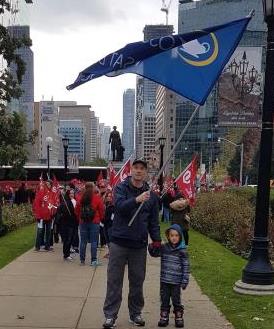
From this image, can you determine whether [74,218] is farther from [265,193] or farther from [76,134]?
[76,134]

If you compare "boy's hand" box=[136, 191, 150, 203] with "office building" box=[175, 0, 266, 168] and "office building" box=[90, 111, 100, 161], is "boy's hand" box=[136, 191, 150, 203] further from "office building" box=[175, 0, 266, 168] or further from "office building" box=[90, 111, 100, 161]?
"office building" box=[90, 111, 100, 161]

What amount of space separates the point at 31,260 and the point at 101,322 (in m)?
6.09


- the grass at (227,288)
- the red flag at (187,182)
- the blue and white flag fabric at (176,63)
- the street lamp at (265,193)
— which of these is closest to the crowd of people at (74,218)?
the grass at (227,288)

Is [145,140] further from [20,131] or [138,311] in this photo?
[138,311]

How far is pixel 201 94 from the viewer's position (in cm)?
752

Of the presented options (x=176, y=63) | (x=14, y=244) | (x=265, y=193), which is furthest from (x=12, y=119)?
(x=176, y=63)

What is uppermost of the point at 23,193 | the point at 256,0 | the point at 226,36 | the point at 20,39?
the point at 256,0

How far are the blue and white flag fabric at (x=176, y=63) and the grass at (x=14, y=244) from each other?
5854 millimetres

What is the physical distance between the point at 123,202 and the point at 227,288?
352 cm

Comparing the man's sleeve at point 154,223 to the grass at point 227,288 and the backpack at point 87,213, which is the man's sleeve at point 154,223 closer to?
the grass at point 227,288

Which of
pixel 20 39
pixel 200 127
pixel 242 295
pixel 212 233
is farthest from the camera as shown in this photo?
pixel 200 127

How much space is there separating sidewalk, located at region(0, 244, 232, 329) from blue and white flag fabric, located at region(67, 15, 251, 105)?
2.72 m

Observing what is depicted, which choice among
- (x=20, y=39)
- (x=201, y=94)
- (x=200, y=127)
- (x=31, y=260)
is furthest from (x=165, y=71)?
(x=200, y=127)

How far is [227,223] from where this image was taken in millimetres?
18047
